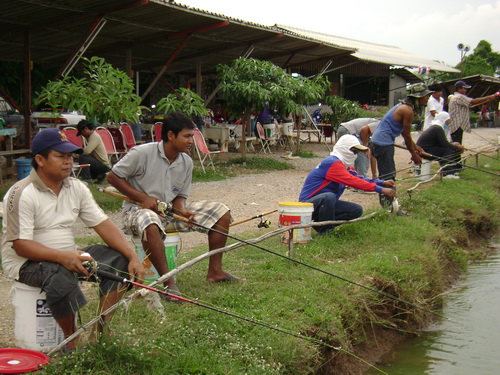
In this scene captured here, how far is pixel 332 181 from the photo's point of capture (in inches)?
266

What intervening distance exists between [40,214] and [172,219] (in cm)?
160

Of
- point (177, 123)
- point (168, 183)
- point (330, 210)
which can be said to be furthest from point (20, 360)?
point (330, 210)

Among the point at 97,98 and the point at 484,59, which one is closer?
the point at 97,98

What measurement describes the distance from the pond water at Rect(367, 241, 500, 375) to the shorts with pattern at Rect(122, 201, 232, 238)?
1.79 meters

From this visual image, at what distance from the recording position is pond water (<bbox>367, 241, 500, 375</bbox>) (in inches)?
203

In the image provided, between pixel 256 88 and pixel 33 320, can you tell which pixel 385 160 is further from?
pixel 33 320

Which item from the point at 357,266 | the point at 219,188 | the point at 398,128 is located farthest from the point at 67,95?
the point at 357,266

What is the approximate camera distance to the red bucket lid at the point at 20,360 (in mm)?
3116

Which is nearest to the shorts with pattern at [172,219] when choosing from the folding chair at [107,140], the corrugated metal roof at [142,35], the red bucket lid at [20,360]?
the red bucket lid at [20,360]

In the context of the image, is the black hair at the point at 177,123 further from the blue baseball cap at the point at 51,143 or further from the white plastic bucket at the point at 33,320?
the white plastic bucket at the point at 33,320

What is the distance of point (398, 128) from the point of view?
846 centimetres

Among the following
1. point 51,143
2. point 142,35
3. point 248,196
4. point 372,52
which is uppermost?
point 372,52

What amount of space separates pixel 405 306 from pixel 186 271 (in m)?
2.10

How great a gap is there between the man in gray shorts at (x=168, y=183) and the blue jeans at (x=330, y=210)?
178 cm
